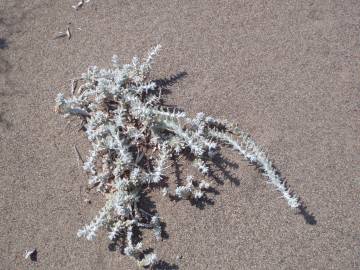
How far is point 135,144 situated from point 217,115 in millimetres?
562

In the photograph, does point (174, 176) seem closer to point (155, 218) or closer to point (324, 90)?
point (155, 218)

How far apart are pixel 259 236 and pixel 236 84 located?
3.30 ft

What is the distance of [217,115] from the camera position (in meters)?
2.88

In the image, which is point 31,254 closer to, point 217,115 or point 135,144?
point 135,144

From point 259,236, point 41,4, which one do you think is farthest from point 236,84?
point 41,4

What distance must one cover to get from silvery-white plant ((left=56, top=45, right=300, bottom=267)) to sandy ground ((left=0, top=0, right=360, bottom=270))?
91 mm

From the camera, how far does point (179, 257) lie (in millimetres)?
2580

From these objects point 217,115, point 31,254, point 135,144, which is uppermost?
point 217,115

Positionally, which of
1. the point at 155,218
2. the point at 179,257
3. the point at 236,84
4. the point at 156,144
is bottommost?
the point at 179,257

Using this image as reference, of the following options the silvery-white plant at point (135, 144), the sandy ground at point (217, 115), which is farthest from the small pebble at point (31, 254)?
the silvery-white plant at point (135, 144)

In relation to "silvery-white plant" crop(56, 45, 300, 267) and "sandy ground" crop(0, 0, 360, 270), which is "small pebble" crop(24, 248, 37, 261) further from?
"silvery-white plant" crop(56, 45, 300, 267)

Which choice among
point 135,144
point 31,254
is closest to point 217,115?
point 135,144

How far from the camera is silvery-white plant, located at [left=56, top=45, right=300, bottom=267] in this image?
8.50 ft

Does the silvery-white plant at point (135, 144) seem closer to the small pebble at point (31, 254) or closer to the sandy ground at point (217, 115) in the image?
the sandy ground at point (217, 115)
